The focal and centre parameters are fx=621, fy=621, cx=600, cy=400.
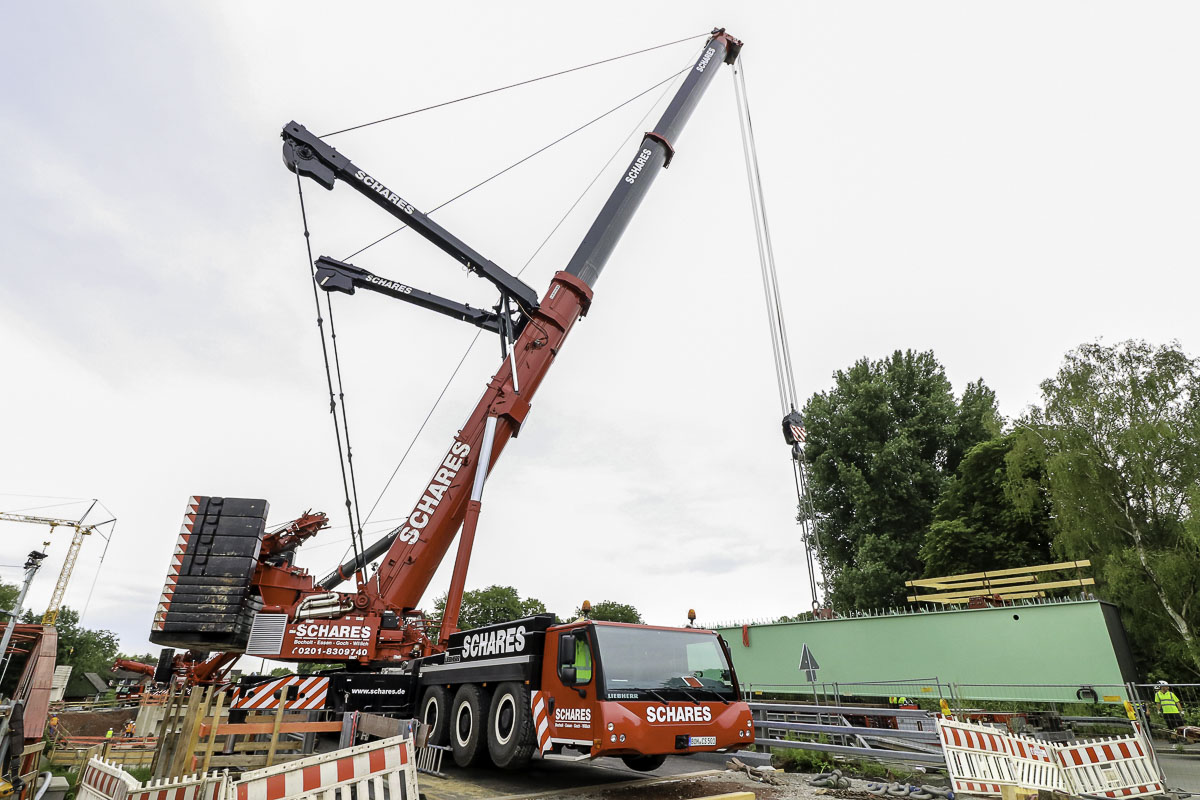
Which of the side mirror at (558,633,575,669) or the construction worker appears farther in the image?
the construction worker

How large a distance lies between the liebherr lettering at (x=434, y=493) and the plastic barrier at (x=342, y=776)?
21.3 ft

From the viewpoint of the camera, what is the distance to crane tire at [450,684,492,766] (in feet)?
25.1

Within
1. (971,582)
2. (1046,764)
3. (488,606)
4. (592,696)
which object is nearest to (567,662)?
(592,696)

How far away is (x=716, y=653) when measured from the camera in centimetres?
759

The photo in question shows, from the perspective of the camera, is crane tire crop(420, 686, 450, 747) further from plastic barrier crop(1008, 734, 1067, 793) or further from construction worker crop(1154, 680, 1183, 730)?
construction worker crop(1154, 680, 1183, 730)

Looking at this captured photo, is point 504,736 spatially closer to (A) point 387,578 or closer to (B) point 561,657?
(B) point 561,657

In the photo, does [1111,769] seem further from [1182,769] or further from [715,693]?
[715,693]

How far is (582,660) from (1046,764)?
16.6 ft

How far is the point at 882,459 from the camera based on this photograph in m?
26.6

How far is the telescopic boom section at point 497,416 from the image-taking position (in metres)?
10.5

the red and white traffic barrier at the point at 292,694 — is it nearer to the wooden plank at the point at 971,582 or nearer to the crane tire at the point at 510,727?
the crane tire at the point at 510,727

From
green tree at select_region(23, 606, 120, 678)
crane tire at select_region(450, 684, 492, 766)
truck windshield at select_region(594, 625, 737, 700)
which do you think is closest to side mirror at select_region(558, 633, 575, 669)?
truck windshield at select_region(594, 625, 737, 700)

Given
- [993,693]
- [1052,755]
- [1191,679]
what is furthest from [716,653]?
[1191,679]

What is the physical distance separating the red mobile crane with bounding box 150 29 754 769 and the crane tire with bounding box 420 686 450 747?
0.10 feet
